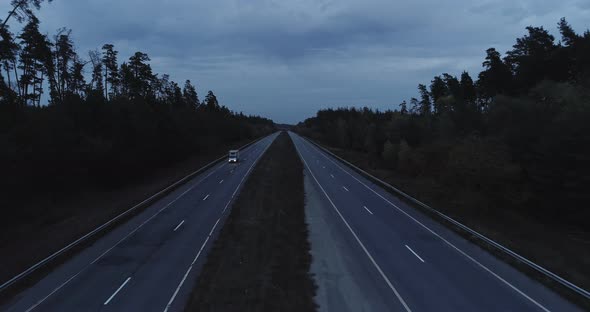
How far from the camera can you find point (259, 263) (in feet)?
53.6

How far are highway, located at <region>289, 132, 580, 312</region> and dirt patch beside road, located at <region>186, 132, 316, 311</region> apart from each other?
0.85 metres

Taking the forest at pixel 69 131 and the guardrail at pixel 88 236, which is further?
the forest at pixel 69 131

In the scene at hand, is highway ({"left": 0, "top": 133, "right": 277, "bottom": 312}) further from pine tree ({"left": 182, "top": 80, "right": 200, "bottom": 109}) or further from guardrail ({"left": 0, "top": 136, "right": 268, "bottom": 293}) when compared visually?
pine tree ({"left": 182, "top": 80, "right": 200, "bottom": 109})

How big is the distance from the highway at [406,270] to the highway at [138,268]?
5.62 m

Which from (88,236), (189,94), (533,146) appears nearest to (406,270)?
(88,236)

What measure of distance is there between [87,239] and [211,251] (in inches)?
269

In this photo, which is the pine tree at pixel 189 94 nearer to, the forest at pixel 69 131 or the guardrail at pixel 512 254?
the forest at pixel 69 131

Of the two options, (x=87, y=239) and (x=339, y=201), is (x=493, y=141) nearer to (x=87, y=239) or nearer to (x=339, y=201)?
(x=339, y=201)

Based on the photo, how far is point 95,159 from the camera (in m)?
33.9

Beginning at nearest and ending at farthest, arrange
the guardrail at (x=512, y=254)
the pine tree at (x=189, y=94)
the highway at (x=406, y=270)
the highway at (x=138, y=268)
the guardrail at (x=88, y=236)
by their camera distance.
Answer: the highway at (x=406, y=270), the highway at (x=138, y=268), the guardrail at (x=512, y=254), the guardrail at (x=88, y=236), the pine tree at (x=189, y=94)

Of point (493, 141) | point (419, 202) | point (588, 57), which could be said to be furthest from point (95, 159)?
point (588, 57)

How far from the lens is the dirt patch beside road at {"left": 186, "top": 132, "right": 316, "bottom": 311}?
12.6 m

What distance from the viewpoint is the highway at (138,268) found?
12.8m

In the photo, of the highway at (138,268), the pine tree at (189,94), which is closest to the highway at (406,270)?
the highway at (138,268)
